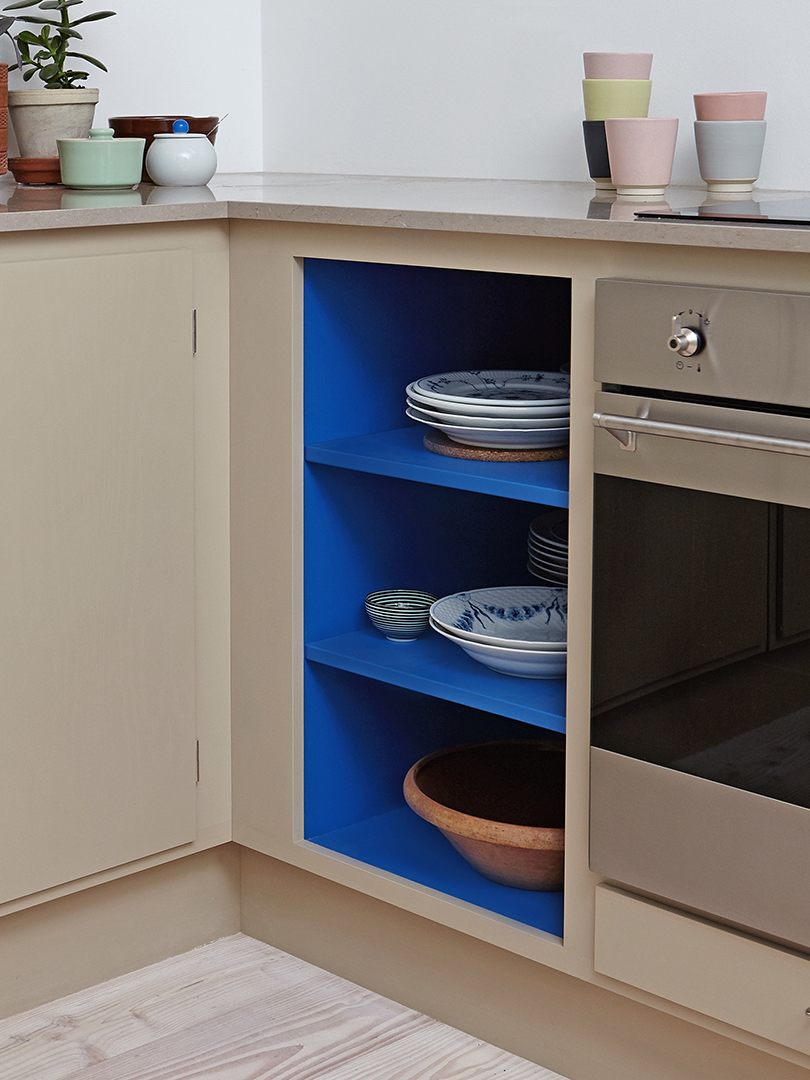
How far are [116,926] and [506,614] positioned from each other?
717 millimetres

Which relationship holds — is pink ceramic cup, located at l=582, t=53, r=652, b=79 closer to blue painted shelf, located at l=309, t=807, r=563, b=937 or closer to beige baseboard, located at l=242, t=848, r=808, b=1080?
blue painted shelf, located at l=309, t=807, r=563, b=937

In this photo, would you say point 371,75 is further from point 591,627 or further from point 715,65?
point 591,627

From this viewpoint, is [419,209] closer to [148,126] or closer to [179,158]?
[179,158]

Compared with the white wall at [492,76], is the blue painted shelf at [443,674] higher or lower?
lower

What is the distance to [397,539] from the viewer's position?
203cm

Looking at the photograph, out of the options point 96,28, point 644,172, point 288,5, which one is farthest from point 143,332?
point 288,5

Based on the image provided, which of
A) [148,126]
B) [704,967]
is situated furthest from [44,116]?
[704,967]

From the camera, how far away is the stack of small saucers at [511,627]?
1727 mm

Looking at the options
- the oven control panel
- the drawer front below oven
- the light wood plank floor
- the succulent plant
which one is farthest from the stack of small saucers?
the succulent plant

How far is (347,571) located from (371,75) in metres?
1.05

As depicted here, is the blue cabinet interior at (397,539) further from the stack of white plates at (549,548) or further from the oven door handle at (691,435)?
the oven door handle at (691,435)

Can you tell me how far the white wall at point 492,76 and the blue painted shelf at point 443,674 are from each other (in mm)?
819

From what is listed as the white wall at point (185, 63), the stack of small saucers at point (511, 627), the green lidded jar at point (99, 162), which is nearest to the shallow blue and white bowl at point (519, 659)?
the stack of small saucers at point (511, 627)

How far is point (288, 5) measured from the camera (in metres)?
2.62
